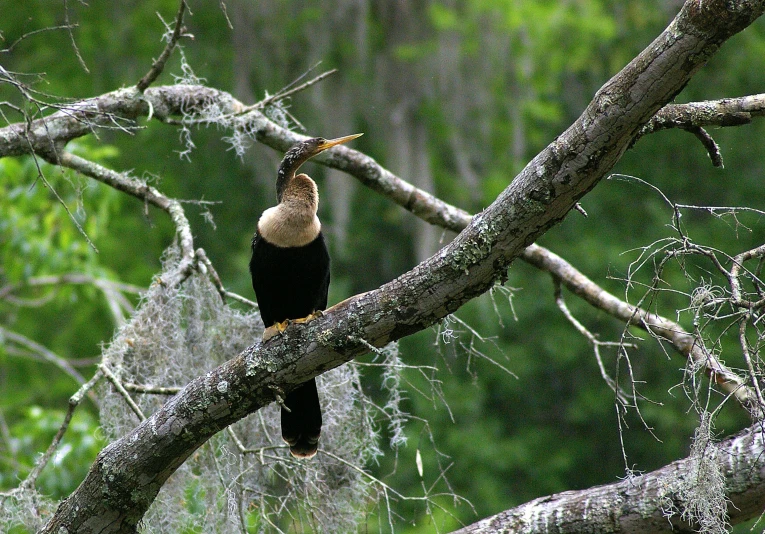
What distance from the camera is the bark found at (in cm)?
253

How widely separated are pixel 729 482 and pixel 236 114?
221 centimetres

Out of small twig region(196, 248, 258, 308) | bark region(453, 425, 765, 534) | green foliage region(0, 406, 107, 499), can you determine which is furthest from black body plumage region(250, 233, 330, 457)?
green foliage region(0, 406, 107, 499)

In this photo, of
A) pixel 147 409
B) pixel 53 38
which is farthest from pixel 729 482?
pixel 53 38

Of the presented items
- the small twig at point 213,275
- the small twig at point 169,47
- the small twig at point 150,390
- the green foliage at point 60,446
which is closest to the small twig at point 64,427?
the small twig at point 150,390

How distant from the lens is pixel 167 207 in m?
3.55

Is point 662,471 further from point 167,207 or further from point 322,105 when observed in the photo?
point 322,105

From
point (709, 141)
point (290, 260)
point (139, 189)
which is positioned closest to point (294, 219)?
point (290, 260)

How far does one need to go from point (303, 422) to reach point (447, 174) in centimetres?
777

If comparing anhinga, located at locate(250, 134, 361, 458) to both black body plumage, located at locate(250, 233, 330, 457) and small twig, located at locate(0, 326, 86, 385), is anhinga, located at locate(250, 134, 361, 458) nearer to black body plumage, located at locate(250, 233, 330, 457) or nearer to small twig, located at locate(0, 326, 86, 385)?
black body plumage, located at locate(250, 233, 330, 457)

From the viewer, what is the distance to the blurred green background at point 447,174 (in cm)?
895

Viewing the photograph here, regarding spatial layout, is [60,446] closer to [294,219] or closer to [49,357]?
[49,357]

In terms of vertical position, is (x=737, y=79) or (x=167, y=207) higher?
(x=737, y=79)

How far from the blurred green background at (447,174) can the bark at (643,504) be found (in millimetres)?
4505

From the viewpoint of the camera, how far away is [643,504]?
259 centimetres
